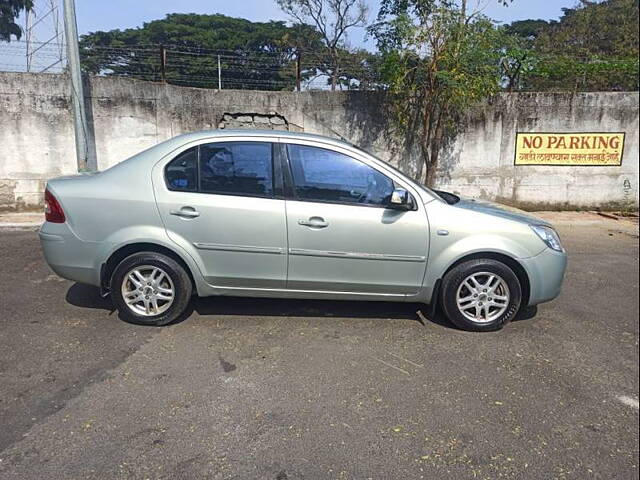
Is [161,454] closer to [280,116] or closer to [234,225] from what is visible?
[234,225]

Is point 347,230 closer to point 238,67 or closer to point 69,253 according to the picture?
point 69,253

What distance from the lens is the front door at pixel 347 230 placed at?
368 cm

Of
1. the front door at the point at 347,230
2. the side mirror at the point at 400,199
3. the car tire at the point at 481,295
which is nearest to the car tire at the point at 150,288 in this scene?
the front door at the point at 347,230

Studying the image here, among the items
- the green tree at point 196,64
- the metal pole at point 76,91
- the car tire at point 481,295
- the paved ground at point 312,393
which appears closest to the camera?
the paved ground at point 312,393

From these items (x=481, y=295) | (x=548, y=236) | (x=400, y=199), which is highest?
(x=400, y=199)

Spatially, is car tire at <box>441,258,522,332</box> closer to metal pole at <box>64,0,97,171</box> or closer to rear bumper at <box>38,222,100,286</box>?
rear bumper at <box>38,222,100,286</box>

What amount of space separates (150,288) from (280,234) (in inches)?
46.7

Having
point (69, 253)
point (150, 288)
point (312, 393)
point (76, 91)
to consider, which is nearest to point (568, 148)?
point (312, 393)

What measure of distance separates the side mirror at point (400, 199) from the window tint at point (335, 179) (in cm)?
8

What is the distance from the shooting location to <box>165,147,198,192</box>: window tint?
3.74m

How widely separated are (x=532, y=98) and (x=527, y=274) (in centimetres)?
709

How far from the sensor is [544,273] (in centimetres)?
381

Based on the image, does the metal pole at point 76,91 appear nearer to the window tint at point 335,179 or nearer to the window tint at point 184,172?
the window tint at point 184,172

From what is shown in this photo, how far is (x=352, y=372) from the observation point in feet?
10.4
